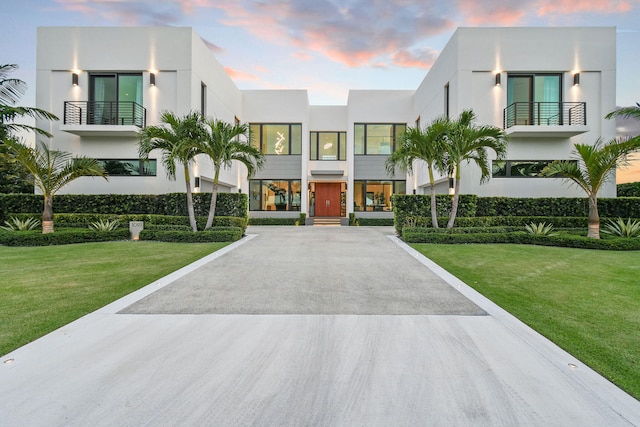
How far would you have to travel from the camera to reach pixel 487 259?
7.59 metres

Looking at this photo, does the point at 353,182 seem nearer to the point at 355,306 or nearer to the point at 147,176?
the point at 147,176

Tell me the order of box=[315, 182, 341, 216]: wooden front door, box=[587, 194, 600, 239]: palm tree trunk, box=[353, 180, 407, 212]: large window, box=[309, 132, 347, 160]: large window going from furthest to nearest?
box=[315, 182, 341, 216]: wooden front door < box=[309, 132, 347, 160]: large window < box=[353, 180, 407, 212]: large window < box=[587, 194, 600, 239]: palm tree trunk

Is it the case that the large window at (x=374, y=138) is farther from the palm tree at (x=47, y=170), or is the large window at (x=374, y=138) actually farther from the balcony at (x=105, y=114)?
the palm tree at (x=47, y=170)

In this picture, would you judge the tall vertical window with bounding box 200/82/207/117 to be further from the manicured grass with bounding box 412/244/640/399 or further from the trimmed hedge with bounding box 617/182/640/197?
the trimmed hedge with bounding box 617/182/640/197

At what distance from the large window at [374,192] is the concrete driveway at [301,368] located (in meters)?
16.5

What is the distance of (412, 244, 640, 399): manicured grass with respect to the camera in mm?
2896

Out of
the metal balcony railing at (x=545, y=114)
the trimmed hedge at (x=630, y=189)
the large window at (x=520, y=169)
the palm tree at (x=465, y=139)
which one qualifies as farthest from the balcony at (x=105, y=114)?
the trimmed hedge at (x=630, y=189)

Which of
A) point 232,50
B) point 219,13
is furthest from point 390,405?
point 232,50

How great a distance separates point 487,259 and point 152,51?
1495 centimetres

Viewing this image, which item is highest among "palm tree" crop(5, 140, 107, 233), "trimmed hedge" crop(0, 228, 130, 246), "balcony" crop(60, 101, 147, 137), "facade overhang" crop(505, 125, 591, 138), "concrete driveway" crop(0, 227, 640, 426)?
"balcony" crop(60, 101, 147, 137)

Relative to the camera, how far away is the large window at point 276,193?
68.6 ft

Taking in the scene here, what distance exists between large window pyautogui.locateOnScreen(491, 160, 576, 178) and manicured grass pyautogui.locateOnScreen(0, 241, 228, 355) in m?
12.1

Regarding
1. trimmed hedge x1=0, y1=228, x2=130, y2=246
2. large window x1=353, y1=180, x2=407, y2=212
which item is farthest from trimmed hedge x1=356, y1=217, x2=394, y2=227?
trimmed hedge x1=0, y1=228, x2=130, y2=246

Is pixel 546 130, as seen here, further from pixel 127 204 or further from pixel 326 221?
pixel 127 204
